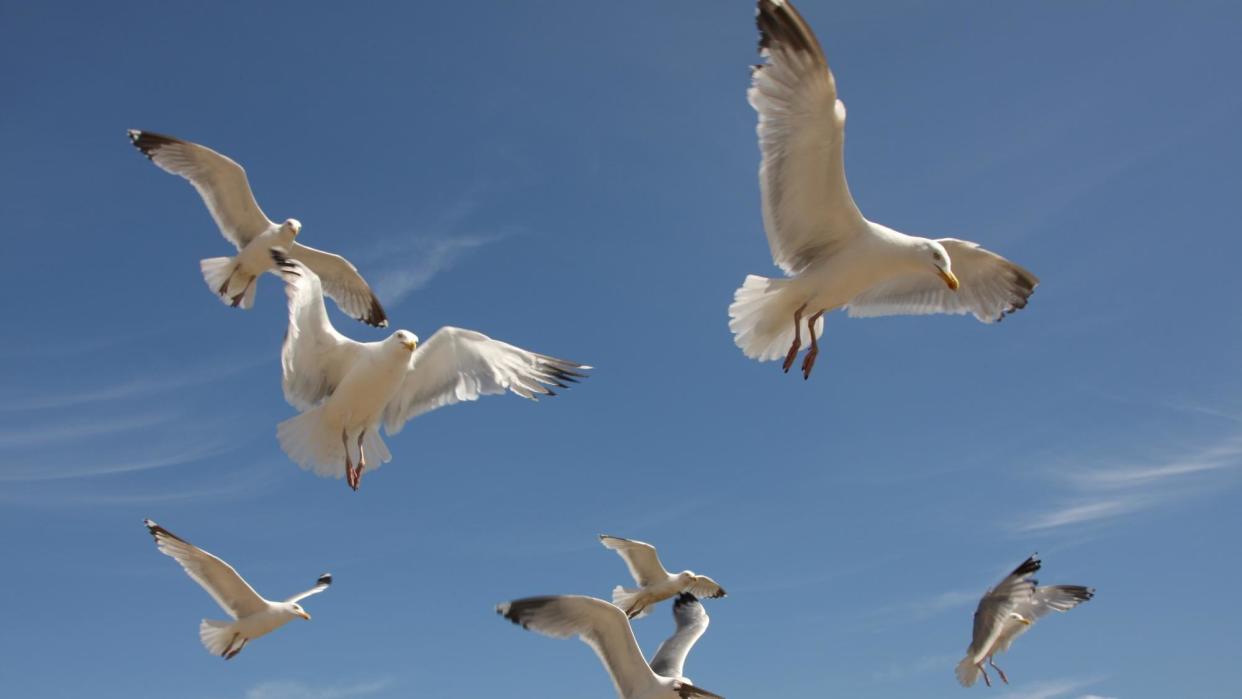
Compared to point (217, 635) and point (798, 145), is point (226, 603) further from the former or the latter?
point (798, 145)

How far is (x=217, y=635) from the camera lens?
13000 millimetres

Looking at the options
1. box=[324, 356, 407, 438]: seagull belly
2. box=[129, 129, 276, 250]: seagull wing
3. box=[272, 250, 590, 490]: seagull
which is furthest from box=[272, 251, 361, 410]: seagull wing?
box=[129, 129, 276, 250]: seagull wing

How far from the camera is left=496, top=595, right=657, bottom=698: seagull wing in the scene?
1065cm

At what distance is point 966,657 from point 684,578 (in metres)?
4.63

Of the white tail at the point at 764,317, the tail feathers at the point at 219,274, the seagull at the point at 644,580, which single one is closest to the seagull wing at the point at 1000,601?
the seagull at the point at 644,580

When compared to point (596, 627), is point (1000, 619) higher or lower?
higher

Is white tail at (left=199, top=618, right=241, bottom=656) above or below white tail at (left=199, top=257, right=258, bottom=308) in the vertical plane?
below

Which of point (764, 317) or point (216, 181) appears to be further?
point (216, 181)

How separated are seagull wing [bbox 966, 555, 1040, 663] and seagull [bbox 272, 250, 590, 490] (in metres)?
8.71

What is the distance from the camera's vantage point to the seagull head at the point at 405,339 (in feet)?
35.0

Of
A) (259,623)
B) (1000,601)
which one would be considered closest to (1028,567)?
(1000,601)

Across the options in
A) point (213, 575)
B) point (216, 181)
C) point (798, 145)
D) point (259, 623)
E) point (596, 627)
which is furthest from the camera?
point (216, 181)

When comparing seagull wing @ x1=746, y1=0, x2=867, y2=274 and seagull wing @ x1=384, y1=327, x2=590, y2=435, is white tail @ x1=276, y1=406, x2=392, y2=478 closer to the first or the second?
seagull wing @ x1=384, y1=327, x2=590, y2=435

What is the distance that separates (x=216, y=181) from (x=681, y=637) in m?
7.77
